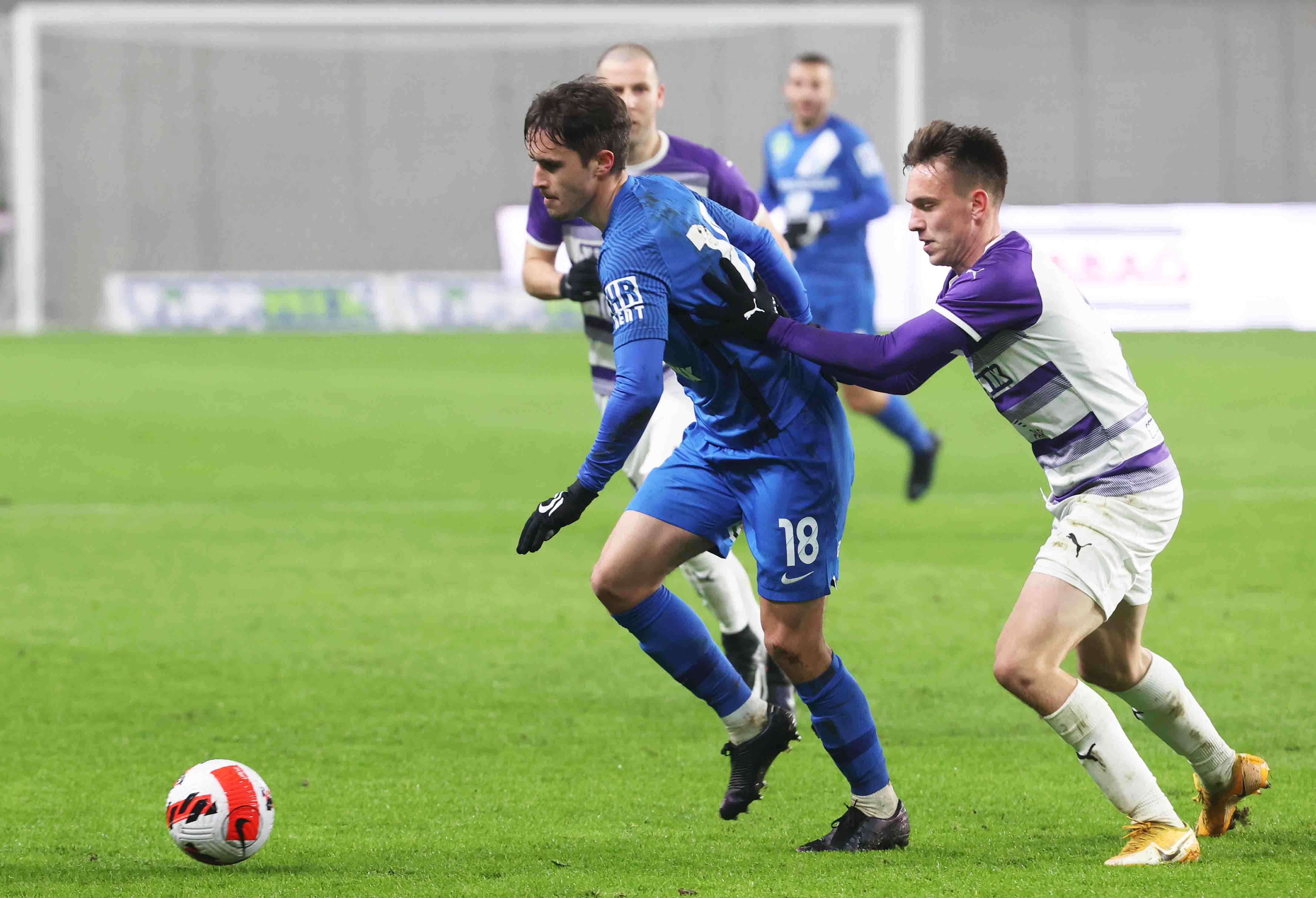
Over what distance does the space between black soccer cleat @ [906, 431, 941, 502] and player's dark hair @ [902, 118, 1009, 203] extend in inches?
227

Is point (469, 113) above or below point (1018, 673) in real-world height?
Result: above

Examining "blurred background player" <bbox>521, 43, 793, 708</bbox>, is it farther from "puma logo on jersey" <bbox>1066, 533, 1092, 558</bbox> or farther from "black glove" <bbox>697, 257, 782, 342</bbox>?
"puma logo on jersey" <bbox>1066, 533, 1092, 558</bbox>

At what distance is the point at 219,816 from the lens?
381cm

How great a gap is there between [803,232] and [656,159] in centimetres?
353

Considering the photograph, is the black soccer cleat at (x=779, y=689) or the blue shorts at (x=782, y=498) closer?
the blue shorts at (x=782, y=498)

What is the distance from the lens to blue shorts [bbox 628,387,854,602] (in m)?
4.03

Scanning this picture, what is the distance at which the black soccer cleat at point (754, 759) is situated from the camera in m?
4.22

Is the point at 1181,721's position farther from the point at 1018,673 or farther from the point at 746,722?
the point at 746,722

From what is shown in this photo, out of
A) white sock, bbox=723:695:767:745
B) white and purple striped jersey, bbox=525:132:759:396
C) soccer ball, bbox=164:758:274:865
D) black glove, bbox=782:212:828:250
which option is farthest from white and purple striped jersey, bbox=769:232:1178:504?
black glove, bbox=782:212:828:250

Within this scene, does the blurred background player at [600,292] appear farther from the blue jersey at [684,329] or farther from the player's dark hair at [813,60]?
the player's dark hair at [813,60]

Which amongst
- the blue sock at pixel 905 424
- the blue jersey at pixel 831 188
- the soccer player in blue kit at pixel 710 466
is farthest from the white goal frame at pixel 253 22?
the soccer player in blue kit at pixel 710 466

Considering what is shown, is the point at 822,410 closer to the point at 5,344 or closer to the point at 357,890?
the point at 357,890

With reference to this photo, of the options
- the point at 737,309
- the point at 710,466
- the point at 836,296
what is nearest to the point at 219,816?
the point at 710,466

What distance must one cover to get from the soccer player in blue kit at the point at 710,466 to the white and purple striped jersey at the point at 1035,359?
0.82ft
